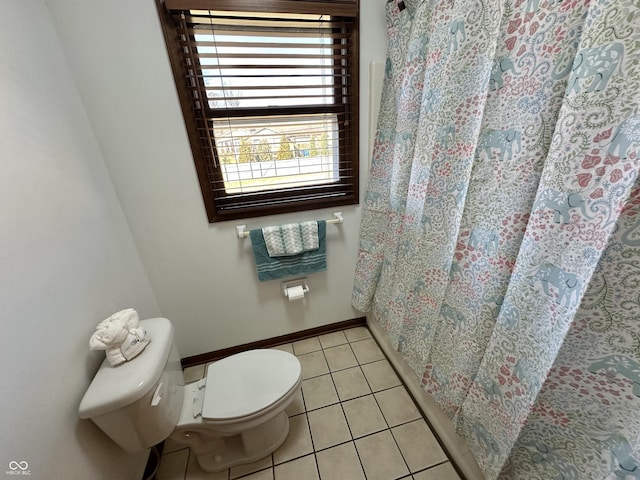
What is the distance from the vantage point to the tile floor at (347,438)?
1.13m

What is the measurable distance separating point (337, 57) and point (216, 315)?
1.60m

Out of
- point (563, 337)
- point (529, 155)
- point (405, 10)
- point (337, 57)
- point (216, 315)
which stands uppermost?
point (405, 10)

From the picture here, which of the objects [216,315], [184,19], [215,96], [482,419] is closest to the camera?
[482,419]

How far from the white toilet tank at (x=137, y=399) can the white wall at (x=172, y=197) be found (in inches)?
20.4

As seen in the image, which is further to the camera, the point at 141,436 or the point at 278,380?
the point at 278,380

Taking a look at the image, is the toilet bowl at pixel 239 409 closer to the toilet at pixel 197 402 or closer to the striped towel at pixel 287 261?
the toilet at pixel 197 402

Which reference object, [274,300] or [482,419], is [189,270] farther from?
[482,419]

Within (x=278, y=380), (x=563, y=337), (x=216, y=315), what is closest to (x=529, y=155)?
(x=563, y=337)

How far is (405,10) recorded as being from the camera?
3.51 ft

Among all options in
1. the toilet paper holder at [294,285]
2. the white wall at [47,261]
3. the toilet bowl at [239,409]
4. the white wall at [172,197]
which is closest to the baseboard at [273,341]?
the white wall at [172,197]

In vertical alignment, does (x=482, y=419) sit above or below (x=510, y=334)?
below

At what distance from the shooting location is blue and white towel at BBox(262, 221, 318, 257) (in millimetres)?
1407

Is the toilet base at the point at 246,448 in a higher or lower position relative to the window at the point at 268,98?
lower

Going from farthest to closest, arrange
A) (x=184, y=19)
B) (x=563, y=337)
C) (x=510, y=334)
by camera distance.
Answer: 1. (x=184, y=19)
2. (x=510, y=334)
3. (x=563, y=337)
